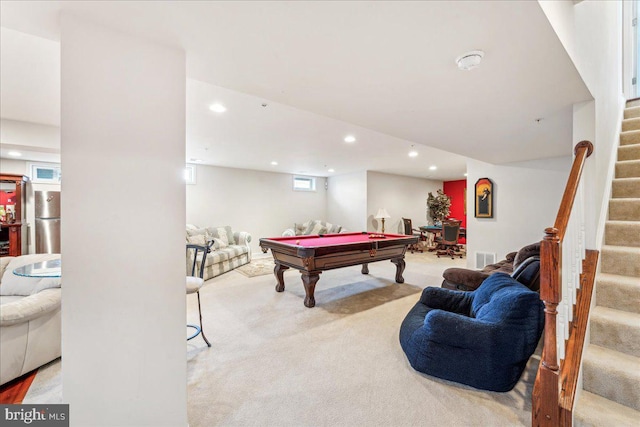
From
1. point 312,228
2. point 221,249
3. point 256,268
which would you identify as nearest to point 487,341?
point 256,268

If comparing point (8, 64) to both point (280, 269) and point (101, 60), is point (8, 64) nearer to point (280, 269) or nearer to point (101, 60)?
point (101, 60)

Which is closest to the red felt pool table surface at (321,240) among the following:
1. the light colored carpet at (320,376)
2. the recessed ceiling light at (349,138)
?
the light colored carpet at (320,376)

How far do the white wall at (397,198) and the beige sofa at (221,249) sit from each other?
3.59 metres

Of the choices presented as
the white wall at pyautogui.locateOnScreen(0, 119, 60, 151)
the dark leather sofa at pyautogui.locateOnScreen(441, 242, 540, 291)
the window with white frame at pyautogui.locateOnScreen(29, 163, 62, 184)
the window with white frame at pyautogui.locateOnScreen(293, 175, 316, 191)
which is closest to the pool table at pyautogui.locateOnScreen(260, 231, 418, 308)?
the dark leather sofa at pyautogui.locateOnScreen(441, 242, 540, 291)

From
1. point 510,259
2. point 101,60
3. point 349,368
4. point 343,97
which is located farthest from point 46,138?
point 510,259

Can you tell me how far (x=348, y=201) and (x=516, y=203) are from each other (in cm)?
440

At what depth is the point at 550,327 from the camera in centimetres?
133

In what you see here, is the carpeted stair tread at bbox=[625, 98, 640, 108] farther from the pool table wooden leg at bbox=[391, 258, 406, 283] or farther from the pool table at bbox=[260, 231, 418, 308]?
the pool table wooden leg at bbox=[391, 258, 406, 283]

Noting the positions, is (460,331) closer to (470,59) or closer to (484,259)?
(470,59)

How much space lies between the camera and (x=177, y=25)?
125 centimetres

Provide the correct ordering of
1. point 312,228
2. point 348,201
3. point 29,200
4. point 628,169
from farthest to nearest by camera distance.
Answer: point 348,201
point 312,228
point 29,200
point 628,169

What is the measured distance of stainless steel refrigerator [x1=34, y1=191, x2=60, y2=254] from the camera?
5.12 metres

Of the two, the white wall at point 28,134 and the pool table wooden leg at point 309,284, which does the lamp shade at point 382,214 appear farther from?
the white wall at point 28,134

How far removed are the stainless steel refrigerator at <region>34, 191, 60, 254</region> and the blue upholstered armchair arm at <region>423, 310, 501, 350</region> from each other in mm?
6699
